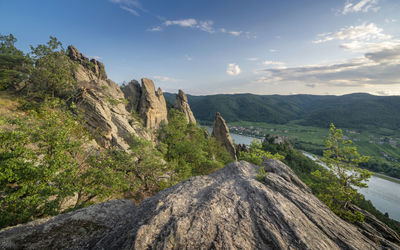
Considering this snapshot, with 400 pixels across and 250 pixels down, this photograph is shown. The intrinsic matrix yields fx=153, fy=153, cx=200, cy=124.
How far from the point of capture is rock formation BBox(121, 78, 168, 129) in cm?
4641

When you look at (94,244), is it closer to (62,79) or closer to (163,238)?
(163,238)

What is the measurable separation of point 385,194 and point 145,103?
121789 millimetres

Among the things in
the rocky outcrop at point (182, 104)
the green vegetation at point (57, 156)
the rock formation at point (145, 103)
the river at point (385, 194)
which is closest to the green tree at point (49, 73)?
the green vegetation at point (57, 156)

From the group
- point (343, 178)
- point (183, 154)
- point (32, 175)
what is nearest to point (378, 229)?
point (343, 178)

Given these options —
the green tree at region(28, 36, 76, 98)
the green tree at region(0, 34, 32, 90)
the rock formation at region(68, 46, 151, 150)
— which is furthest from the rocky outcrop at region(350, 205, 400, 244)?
the green tree at region(0, 34, 32, 90)

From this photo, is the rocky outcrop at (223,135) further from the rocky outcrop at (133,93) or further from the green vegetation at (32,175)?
the green vegetation at (32,175)

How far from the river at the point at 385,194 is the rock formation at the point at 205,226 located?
95.0 m

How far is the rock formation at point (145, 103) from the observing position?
46.4 m

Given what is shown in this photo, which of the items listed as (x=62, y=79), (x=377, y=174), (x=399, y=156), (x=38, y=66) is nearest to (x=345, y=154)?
(x=62, y=79)

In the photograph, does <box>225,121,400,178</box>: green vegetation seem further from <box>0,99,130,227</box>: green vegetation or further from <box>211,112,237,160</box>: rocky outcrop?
<box>0,99,130,227</box>: green vegetation

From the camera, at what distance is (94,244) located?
662 cm

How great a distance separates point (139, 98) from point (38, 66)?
24.9 metres

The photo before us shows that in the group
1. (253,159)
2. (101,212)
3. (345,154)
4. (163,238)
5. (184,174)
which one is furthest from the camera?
(184,174)

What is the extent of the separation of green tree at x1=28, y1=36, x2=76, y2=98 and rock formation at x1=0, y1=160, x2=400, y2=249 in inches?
1060
